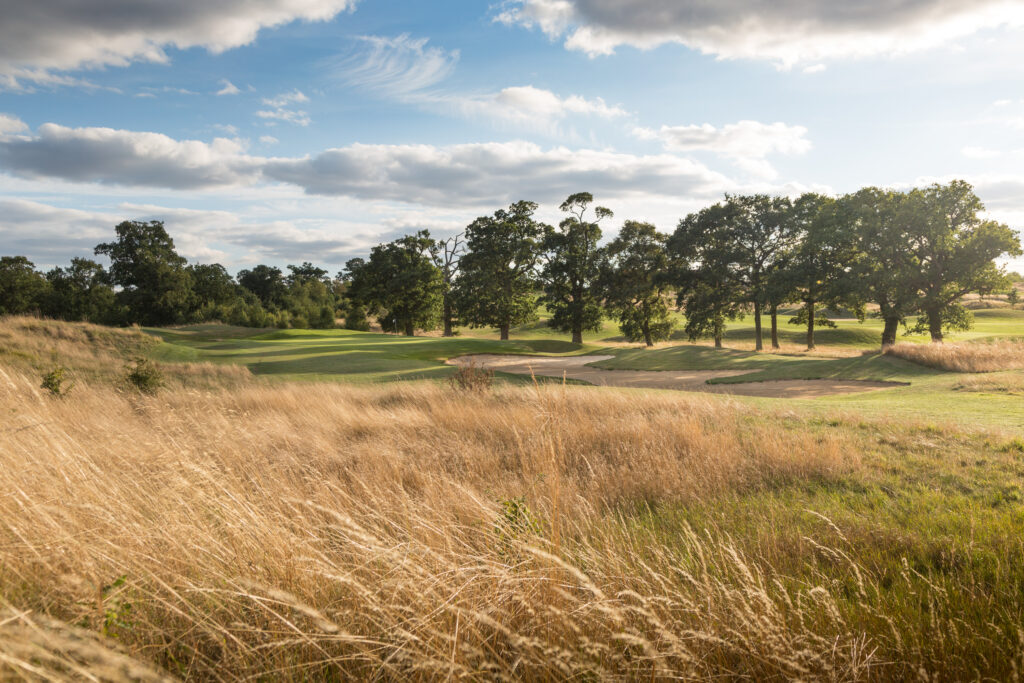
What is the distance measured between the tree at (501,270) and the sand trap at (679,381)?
43.5 ft

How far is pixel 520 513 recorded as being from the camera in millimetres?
4270

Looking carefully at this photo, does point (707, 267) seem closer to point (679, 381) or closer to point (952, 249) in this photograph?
point (952, 249)

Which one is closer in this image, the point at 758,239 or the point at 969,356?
the point at 969,356

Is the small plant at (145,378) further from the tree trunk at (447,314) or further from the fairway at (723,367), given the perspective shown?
the tree trunk at (447,314)

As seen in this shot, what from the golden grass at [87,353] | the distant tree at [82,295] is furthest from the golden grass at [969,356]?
the distant tree at [82,295]

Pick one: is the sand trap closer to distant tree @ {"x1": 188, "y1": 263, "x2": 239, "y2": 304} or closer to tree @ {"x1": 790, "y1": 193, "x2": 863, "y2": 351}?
tree @ {"x1": 790, "y1": 193, "x2": 863, "y2": 351}

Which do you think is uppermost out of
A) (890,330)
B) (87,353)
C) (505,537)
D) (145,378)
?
(890,330)

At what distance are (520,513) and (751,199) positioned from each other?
37.8 metres

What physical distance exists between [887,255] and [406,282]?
117ft

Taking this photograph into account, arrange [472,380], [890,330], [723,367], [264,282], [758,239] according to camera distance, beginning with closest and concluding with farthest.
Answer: [472,380], [723,367], [890,330], [758,239], [264,282]

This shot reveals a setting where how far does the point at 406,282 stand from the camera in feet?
161

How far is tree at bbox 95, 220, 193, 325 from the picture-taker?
57.6 metres

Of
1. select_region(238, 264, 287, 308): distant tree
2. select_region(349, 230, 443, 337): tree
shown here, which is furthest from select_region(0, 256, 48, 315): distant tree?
select_region(349, 230, 443, 337): tree

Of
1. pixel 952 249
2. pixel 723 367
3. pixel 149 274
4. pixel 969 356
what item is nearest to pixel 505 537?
pixel 969 356
